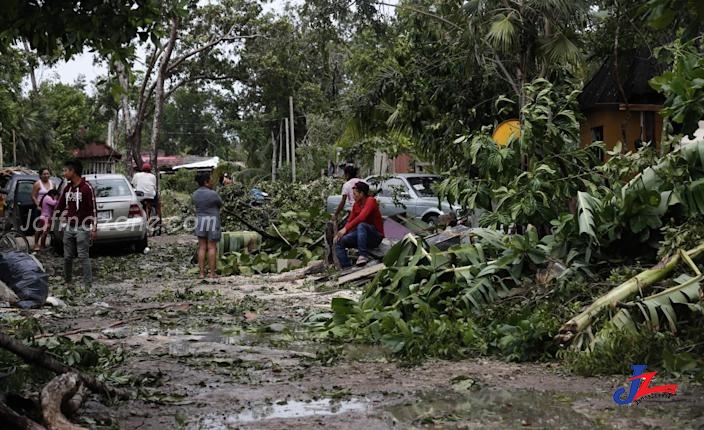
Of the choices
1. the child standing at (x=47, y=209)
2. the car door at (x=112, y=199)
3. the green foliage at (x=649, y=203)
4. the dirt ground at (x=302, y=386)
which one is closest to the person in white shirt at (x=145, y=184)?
the car door at (x=112, y=199)

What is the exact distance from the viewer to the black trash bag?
965cm

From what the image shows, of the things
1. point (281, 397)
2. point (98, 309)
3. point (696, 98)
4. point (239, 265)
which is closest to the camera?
point (281, 397)

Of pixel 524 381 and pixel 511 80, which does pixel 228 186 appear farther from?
pixel 524 381

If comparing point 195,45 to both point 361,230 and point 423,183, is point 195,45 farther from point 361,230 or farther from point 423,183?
point 361,230

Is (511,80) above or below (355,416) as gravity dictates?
above

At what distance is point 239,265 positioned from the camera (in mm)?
14266

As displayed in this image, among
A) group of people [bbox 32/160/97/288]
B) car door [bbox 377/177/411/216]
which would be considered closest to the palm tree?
car door [bbox 377/177/411/216]

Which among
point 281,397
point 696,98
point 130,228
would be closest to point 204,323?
point 281,397

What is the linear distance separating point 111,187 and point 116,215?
2.85ft

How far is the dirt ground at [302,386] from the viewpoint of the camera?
4930 mm

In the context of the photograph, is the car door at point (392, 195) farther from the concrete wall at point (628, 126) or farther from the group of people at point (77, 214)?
the group of people at point (77, 214)

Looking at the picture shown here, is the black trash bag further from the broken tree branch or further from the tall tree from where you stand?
the tall tree

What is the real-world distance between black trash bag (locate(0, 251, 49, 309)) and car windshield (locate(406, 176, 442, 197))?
405 inches

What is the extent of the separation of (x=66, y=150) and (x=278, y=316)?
42.6m
